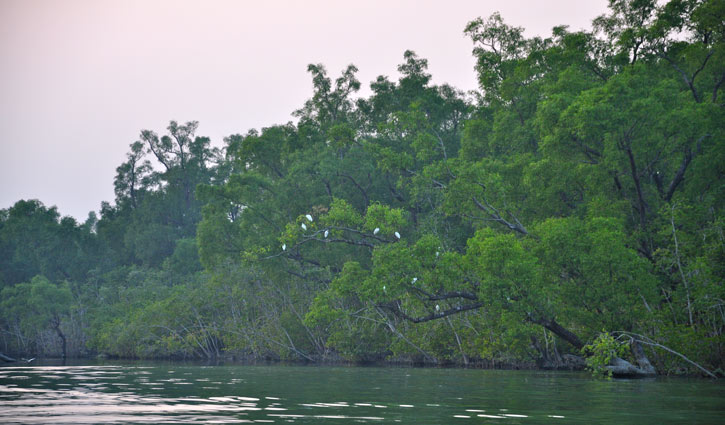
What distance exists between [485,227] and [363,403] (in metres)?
20.9

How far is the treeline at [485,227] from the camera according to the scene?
80.6ft

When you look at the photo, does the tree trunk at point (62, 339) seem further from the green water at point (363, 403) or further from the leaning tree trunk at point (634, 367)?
the leaning tree trunk at point (634, 367)

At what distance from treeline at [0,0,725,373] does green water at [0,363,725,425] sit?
621cm

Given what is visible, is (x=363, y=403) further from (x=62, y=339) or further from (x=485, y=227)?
(x=62, y=339)

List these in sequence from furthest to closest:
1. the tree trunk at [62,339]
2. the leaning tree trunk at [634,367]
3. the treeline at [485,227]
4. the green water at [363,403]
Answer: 1. the tree trunk at [62,339]
2. the treeline at [485,227]
3. the leaning tree trunk at [634,367]
4. the green water at [363,403]

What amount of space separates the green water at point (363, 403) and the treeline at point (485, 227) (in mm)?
6212

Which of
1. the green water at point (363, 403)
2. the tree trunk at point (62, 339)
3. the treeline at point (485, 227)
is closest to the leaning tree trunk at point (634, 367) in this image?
the treeline at point (485, 227)

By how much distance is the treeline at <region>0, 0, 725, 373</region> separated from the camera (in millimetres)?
24578

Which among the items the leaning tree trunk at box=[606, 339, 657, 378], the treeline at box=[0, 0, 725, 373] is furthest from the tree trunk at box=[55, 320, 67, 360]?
the leaning tree trunk at box=[606, 339, 657, 378]

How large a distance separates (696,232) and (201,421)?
21.7 metres

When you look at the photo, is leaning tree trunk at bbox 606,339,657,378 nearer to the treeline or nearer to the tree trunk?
the treeline

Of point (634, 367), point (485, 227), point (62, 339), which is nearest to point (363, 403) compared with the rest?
point (634, 367)

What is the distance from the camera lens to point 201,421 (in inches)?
360

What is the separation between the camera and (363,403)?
12.4 meters
